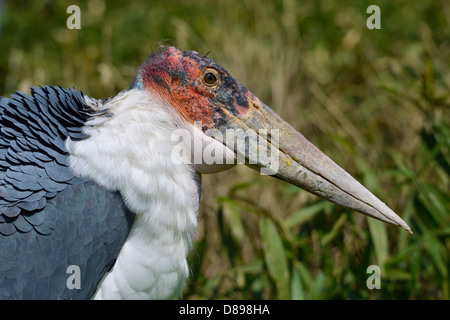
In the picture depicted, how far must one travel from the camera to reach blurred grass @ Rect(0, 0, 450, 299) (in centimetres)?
326

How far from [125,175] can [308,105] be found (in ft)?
10.0

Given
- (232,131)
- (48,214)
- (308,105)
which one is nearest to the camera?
(48,214)

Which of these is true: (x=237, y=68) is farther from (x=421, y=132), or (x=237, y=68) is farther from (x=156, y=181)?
(x=156, y=181)

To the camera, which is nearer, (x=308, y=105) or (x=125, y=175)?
(x=125, y=175)

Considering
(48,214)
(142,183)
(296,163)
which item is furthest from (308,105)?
(48,214)

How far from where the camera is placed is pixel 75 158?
2059mm

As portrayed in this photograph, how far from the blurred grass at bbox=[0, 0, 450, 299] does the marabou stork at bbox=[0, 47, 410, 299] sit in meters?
0.42

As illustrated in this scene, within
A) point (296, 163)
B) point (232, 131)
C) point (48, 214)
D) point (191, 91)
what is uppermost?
point (191, 91)

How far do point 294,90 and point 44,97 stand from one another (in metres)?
2.99

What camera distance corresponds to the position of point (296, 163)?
2260mm

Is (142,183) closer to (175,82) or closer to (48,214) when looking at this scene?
(48,214)

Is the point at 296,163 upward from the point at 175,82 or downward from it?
downward

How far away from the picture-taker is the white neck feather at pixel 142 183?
2059mm

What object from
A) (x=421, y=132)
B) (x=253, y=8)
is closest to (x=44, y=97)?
(x=421, y=132)
